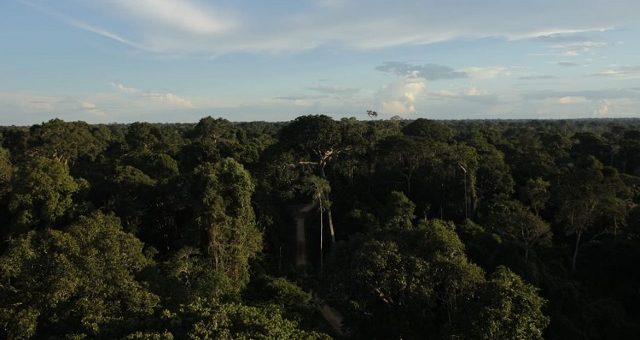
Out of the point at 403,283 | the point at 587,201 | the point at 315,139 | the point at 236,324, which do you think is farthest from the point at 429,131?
the point at 236,324

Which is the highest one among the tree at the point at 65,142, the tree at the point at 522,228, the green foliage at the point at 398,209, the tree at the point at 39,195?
the tree at the point at 65,142

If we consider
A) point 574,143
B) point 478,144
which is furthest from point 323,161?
point 574,143

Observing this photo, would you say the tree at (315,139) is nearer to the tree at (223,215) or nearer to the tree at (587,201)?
the tree at (223,215)

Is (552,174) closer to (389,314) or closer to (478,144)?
(478,144)

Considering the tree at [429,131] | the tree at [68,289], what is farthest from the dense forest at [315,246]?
the tree at [429,131]

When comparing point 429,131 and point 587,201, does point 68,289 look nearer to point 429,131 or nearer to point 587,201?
point 587,201
